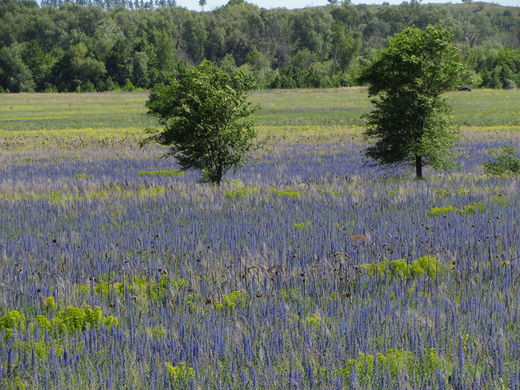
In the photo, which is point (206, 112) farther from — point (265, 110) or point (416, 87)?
point (265, 110)

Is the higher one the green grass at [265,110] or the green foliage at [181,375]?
the green foliage at [181,375]

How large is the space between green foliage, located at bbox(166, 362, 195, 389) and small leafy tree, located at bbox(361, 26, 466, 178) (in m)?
11.9

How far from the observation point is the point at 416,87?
15555 millimetres

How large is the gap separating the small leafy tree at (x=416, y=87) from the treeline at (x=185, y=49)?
159 ft

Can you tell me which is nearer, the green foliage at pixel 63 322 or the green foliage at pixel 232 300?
the green foliage at pixel 63 322

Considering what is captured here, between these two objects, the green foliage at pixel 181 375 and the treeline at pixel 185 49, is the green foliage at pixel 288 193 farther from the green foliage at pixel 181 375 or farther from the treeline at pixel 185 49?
the treeline at pixel 185 49

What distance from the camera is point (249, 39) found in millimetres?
170250

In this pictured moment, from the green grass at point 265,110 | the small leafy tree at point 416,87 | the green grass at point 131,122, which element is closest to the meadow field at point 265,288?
the small leafy tree at point 416,87

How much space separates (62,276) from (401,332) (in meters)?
3.59

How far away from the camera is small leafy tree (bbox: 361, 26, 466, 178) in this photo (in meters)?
15.1

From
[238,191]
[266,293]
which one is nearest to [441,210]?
[238,191]

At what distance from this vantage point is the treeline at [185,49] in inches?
4355

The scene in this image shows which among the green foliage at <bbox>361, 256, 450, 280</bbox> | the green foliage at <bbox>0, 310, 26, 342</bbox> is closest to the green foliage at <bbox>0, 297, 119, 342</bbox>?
the green foliage at <bbox>0, 310, 26, 342</bbox>

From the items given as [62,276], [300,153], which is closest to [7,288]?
[62,276]
